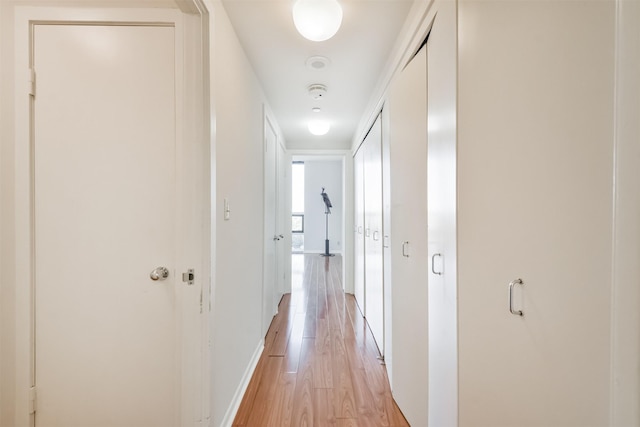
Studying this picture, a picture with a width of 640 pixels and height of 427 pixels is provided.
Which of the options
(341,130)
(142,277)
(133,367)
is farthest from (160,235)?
(341,130)

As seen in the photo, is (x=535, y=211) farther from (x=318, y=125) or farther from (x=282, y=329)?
(x=318, y=125)

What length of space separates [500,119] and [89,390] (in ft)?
6.66

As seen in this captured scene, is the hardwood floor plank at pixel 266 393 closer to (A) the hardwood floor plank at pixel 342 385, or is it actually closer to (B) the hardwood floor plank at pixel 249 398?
(B) the hardwood floor plank at pixel 249 398

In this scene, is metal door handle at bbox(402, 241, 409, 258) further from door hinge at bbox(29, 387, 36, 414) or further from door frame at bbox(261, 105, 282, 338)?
door hinge at bbox(29, 387, 36, 414)

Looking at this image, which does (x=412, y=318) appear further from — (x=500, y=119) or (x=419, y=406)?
(x=500, y=119)

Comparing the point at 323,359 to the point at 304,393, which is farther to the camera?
the point at 323,359

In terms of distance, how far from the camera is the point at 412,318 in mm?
1471

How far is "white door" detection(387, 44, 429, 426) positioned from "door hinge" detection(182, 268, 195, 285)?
113cm

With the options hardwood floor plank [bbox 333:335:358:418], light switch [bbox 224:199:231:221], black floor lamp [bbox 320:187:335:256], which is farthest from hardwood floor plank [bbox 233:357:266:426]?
black floor lamp [bbox 320:187:335:256]

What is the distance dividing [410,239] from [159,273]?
131cm

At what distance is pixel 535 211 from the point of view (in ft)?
2.16

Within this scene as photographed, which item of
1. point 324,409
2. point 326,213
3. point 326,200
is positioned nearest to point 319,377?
point 324,409

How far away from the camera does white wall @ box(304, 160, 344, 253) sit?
8016 mm

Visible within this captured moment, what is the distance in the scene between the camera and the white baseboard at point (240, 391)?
1.45 meters
